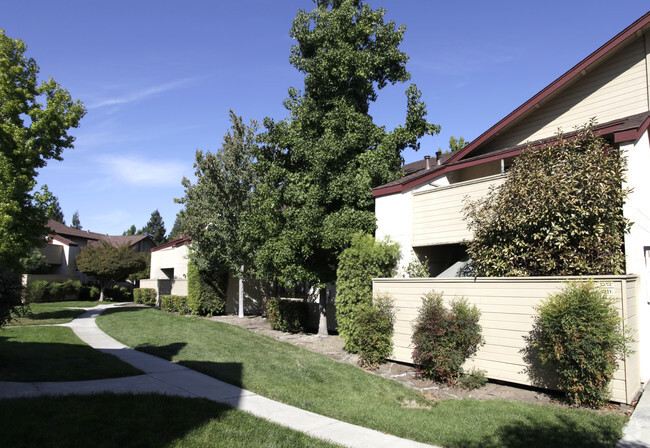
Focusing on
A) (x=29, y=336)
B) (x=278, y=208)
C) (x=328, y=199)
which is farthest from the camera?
(x=278, y=208)

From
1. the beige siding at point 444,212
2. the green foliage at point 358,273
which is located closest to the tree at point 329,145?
the green foliage at point 358,273

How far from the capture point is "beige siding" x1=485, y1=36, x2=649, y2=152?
34.0 feet

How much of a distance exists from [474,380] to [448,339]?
0.89 meters

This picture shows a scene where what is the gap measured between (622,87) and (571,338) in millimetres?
7509

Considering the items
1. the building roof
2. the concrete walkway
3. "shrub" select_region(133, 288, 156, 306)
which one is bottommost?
"shrub" select_region(133, 288, 156, 306)

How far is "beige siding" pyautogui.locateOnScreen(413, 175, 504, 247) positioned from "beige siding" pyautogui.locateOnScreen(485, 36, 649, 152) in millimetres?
3326

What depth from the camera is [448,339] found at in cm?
859

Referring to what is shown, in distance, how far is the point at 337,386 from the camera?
8117 millimetres

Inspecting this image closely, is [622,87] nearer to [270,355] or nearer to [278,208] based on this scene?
[278,208]

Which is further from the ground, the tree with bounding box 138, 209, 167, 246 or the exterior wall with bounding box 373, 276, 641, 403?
the tree with bounding box 138, 209, 167, 246

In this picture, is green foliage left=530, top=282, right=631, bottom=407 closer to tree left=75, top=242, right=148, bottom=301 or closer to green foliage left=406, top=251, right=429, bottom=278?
green foliage left=406, top=251, right=429, bottom=278

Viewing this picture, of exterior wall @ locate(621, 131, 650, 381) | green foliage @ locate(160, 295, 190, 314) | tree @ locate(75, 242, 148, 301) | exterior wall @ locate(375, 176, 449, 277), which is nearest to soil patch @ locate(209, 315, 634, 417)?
exterior wall @ locate(621, 131, 650, 381)

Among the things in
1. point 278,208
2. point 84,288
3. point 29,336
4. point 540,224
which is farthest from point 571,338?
point 84,288

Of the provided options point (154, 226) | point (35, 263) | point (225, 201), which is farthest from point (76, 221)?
point (225, 201)
